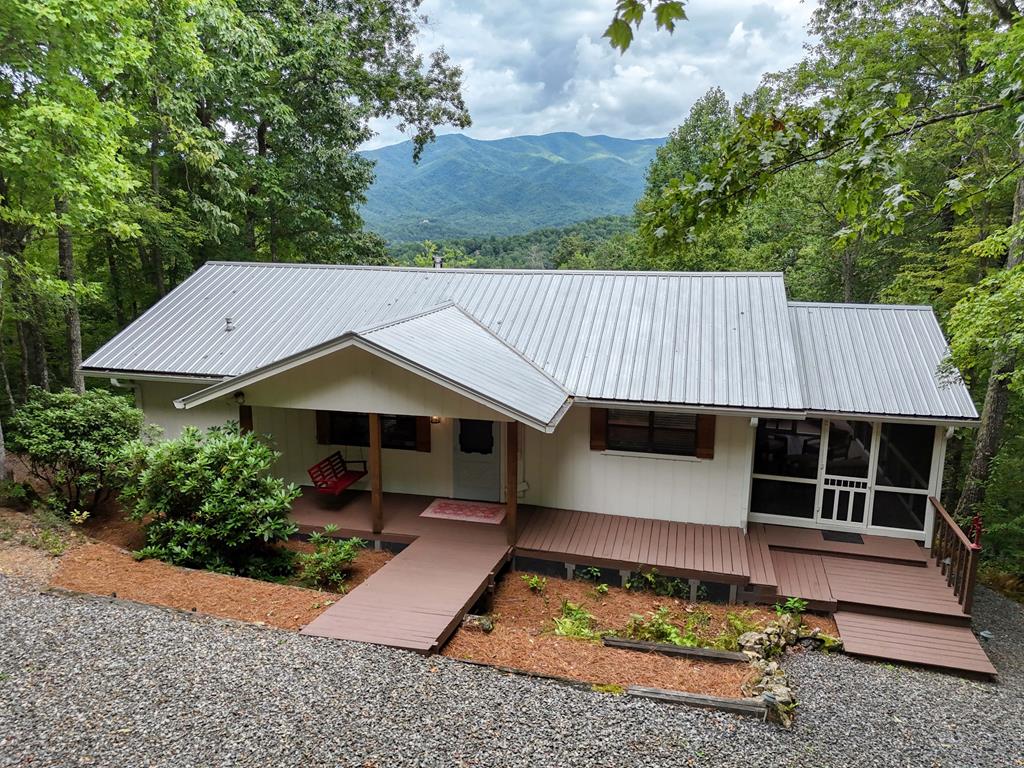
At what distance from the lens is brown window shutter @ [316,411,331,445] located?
394 inches

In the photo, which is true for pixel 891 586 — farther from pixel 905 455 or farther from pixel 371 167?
pixel 371 167

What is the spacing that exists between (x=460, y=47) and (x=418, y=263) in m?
12.4

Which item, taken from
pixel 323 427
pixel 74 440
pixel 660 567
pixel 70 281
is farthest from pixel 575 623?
pixel 70 281

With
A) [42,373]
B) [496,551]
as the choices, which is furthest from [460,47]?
[496,551]

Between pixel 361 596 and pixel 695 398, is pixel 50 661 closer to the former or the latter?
pixel 361 596

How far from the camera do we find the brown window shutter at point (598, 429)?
8.84m

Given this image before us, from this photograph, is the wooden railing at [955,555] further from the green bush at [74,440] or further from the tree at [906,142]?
the green bush at [74,440]

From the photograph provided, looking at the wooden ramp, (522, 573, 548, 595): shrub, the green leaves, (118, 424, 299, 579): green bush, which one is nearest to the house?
(522, 573, 548, 595): shrub

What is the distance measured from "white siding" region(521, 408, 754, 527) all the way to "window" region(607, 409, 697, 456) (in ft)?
0.55

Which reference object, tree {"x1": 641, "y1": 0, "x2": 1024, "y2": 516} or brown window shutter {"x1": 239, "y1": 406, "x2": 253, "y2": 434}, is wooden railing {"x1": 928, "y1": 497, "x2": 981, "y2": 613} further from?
brown window shutter {"x1": 239, "y1": 406, "x2": 253, "y2": 434}

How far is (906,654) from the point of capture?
630 centimetres

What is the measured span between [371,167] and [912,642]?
60.2 ft

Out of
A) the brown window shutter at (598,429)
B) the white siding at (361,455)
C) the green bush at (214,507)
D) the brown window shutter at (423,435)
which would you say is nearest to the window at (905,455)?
the brown window shutter at (598,429)

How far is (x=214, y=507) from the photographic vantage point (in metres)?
7.32
